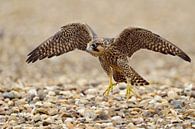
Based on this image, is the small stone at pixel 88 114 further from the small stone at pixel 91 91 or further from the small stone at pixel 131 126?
the small stone at pixel 91 91

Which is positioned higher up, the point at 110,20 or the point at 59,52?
the point at 110,20

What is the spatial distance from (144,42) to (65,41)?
3.25ft

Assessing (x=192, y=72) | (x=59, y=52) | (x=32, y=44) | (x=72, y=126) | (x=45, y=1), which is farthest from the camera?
(x=45, y=1)

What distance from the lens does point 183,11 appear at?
29016mm

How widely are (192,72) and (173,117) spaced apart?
7497 mm

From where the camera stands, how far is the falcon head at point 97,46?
8.67 metres

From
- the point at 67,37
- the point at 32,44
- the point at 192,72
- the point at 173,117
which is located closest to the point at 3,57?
the point at 32,44

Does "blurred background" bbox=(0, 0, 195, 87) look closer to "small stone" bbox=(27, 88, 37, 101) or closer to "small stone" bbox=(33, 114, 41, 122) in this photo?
"small stone" bbox=(27, 88, 37, 101)

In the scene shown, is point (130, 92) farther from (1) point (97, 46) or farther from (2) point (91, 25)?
(2) point (91, 25)

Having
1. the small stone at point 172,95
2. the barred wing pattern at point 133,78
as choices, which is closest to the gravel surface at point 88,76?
the small stone at point 172,95

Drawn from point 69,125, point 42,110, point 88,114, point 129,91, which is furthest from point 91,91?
point 69,125

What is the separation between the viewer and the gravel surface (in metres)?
8.30

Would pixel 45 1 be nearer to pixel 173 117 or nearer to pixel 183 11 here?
pixel 183 11

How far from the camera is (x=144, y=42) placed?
909 centimetres
